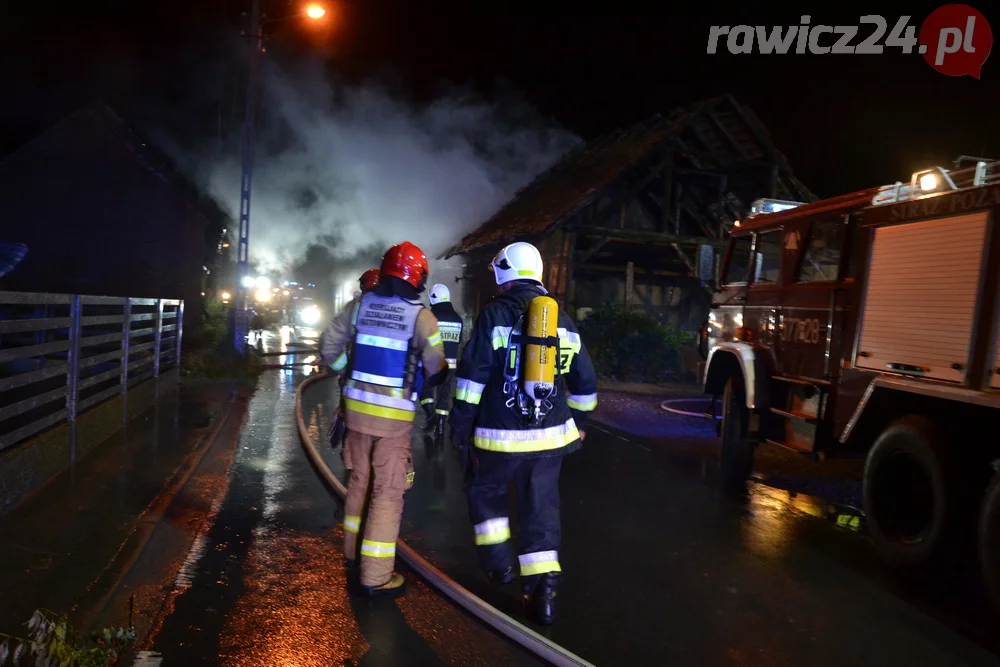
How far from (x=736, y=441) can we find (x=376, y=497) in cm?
410

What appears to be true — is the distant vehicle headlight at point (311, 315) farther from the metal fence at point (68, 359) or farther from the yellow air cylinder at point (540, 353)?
the yellow air cylinder at point (540, 353)

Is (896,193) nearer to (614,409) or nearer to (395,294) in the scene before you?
(395,294)

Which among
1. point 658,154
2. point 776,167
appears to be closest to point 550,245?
point 658,154

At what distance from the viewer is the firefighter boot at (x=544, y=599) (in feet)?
11.9

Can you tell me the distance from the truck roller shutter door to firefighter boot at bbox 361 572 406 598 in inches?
134

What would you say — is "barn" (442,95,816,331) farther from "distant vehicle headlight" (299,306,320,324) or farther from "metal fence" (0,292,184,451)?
"distant vehicle headlight" (299,306,320,324)

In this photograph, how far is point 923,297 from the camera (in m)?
4.64

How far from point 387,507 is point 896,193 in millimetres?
3960

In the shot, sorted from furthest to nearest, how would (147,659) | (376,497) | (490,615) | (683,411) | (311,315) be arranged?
(311,315) → (683,411) → (376,497) → (490,615) → (147,659)

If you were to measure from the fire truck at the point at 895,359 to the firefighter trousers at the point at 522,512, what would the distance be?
226cm

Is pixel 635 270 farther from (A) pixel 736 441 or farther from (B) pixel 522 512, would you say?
(B) pixel 522 512

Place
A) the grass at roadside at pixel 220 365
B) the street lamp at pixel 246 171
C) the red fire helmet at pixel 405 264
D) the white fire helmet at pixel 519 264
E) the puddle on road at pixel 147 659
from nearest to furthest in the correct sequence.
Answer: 1. the puddle on road at pixel 147 659
2. the white fire helmet at pixel 519 264
3. the red fire helmet at pixel 405 264
4. the grass at roadside at pixel 220 365
5. the street lamp at pixel 246 171

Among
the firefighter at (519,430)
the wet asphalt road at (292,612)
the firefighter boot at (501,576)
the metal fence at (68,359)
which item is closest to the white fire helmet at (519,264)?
the firefighter at (519,430)

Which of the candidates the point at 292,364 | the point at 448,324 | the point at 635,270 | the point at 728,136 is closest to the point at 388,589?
the point at 448,324
